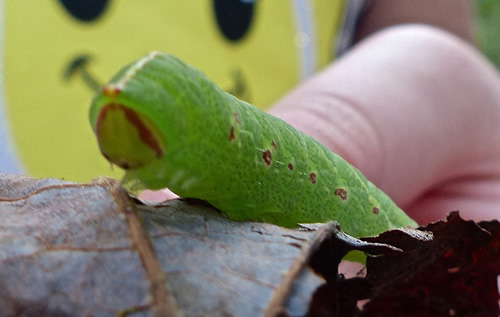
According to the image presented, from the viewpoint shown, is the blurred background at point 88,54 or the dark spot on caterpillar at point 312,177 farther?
the blurred background at point 88,54

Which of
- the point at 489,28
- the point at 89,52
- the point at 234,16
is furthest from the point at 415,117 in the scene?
the point at 489,28

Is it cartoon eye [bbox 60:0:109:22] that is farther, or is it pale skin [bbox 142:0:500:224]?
cartoon eye [bbox 60:0:109:22]

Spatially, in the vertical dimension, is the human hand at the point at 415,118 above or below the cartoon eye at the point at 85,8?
above

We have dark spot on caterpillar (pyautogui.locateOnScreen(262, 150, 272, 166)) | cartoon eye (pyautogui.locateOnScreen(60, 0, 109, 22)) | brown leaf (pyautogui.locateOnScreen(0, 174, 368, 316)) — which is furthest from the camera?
cartoon eye (pyautogui.locateOnScreen(60, 0, 109, 22))

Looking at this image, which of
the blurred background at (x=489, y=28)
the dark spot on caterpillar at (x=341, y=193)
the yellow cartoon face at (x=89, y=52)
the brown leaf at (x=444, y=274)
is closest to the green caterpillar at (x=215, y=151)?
the dark spot on caterpillar at (x=341, y=193)

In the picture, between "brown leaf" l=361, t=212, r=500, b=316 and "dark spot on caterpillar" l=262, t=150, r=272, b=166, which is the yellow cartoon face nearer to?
"dark spot on caterpillar" l=262, t=150, r=272, b=166

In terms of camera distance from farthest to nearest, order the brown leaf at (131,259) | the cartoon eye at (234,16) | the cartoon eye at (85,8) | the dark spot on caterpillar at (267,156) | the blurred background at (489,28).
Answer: the blurred background at (489,28)
the cartoon eye at (234,16)
the cartoon eye at (85,8)
the dark spot on caterpillar at (267,156)
the brown leaf at (131,259)

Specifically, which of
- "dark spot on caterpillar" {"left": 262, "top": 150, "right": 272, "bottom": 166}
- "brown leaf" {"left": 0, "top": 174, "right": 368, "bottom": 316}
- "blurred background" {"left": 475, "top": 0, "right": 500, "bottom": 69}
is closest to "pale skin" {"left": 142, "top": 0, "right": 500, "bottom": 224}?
"dark spot on caterpillar" {"left": 262, "top": 150, "right": 272, "bottom": 166}

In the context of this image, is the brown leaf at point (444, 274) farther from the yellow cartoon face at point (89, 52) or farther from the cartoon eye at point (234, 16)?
the cartoon eye at point (234, 16)
